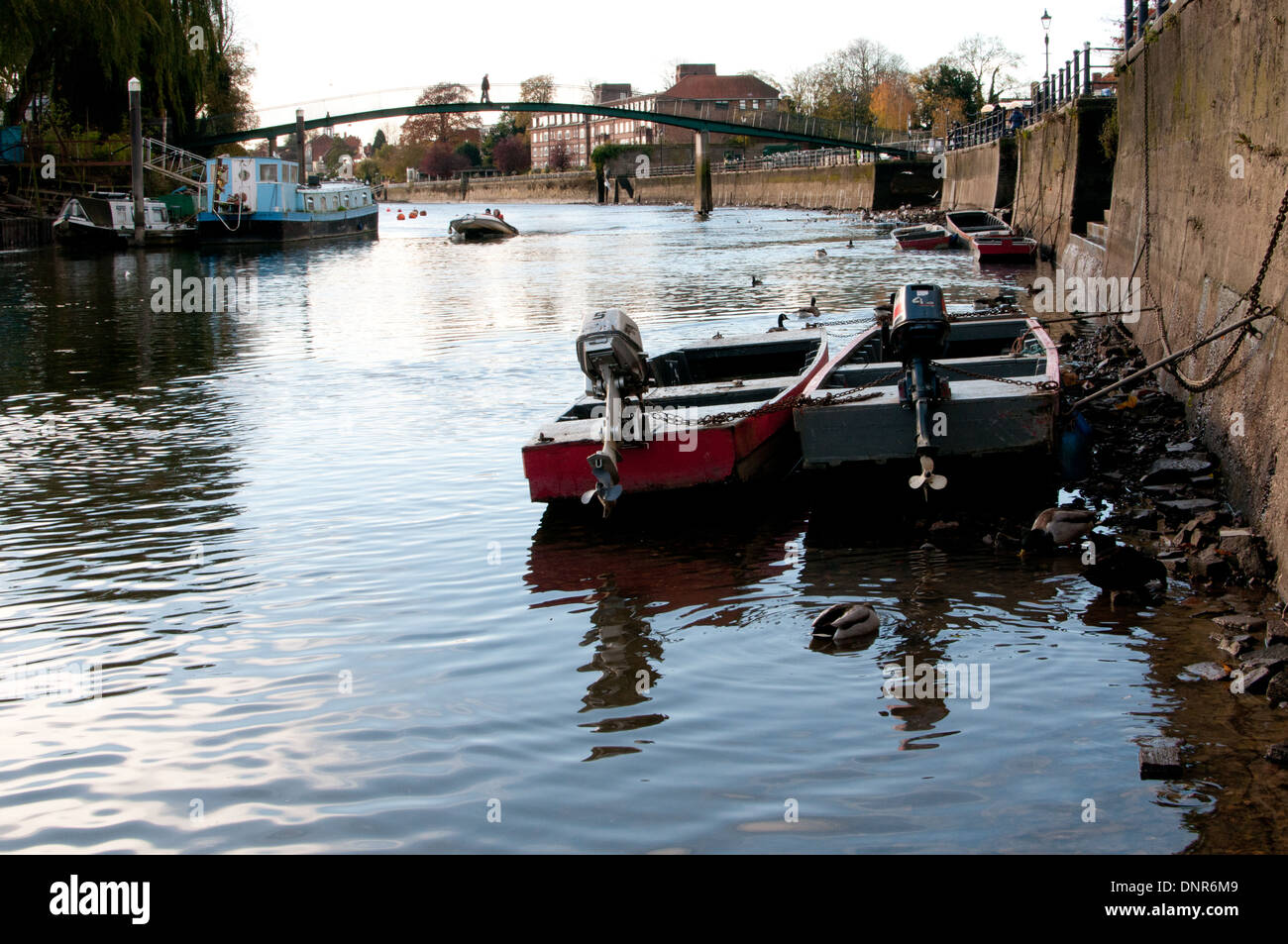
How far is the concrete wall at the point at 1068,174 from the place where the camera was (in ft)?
90.3

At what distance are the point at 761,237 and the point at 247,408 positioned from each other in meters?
37.9

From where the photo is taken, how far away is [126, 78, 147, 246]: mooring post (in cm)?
4166

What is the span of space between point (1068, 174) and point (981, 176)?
1883 centimetres

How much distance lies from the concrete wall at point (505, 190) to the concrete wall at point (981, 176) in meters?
74.4

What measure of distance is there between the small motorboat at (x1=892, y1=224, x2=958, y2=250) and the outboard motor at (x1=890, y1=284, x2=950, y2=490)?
29519 mm

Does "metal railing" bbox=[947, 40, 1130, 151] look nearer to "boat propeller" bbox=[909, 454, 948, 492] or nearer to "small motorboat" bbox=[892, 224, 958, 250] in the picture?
"small motorboat" bbox=[892, 224, 958, 250]

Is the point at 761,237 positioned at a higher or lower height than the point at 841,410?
higher

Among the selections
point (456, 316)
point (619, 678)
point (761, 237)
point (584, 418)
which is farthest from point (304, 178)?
point (619, 678)

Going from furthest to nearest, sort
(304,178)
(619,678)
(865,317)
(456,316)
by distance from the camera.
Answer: (304,178) < (456,316) < (865,317) < (619,678)

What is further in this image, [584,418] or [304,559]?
[584,418]

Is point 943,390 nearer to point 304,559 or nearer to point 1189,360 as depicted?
point 1189,360

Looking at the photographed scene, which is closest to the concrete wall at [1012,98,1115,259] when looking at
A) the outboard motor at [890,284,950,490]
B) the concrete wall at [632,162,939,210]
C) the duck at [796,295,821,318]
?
the duck at [796,295,821,318]

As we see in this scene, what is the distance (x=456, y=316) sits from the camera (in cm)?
2434
